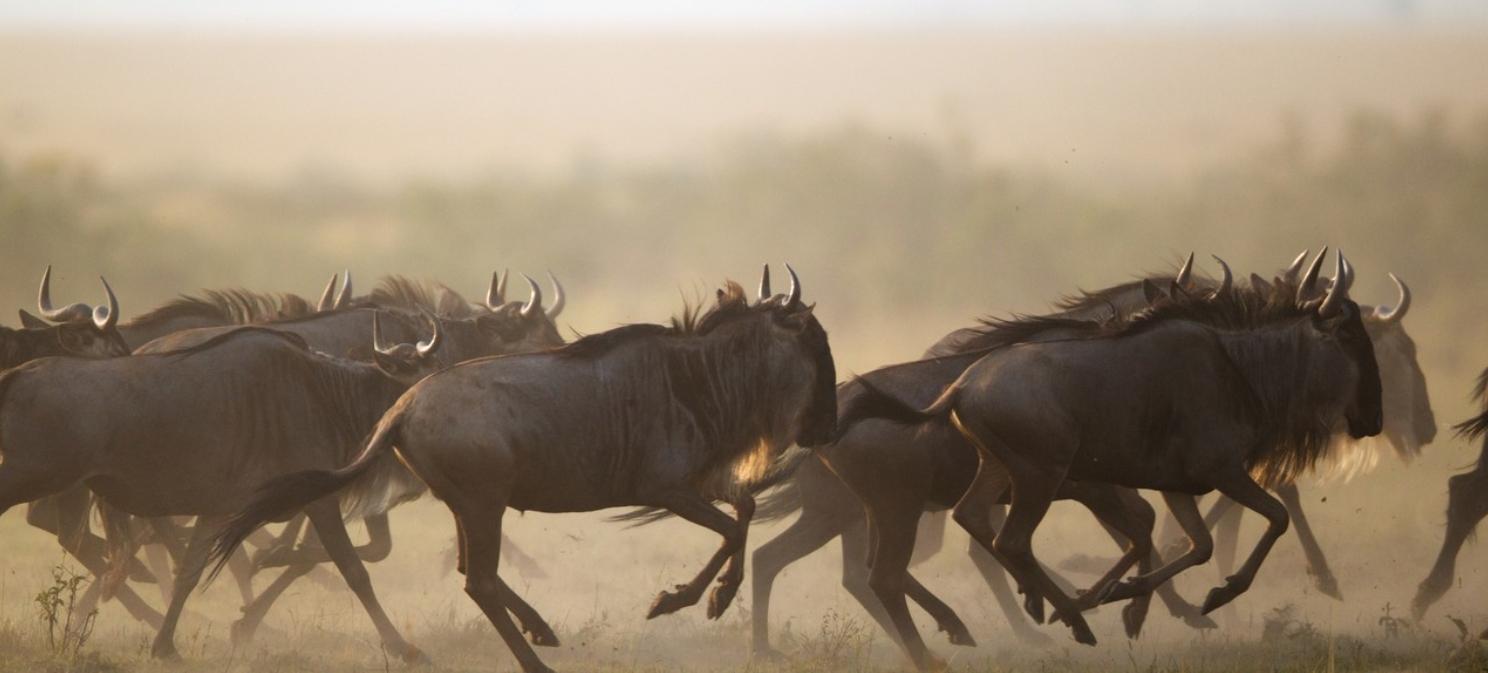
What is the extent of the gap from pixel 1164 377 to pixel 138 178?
128ft

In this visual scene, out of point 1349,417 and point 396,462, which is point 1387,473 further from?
point 396,462

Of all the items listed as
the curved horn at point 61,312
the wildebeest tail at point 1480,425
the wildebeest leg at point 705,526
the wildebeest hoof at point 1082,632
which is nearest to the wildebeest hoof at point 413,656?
the wildebeest leg at point 705,526

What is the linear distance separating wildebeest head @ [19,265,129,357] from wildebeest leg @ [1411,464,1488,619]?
7283mm

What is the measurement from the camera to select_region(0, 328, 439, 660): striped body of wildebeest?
30.4ft

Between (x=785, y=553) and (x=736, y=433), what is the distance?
4.68ft

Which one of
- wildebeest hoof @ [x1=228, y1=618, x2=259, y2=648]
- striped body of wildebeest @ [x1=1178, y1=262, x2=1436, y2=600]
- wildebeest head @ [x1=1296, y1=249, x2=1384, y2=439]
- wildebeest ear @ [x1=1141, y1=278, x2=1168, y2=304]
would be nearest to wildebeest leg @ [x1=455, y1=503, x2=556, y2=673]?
wildebeest hoof @ [x1=228, y1=618, x2=259, y2=648]

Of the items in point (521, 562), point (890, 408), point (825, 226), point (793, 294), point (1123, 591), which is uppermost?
point (825, 226)

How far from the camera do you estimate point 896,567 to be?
9289 mm

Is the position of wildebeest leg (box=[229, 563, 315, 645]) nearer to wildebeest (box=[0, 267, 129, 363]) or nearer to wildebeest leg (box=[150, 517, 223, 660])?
wildebeest leg (box=[150, 517, 223, 660])

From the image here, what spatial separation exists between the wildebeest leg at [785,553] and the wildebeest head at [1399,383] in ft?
13.8

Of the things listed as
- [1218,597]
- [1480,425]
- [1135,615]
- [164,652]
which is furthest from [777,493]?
[1480,425]

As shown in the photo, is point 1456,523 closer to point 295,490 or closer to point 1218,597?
point 1218,597

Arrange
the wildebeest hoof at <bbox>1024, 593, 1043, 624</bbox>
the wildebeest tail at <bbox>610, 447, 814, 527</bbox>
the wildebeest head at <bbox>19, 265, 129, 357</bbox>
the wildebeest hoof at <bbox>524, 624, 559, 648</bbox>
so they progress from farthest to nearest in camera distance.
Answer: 1. the wildebeest head at <bbox>19, 265, 129, 357</bbox>
2. the wildebeest tail at <bbox>610, 447, 814, 527</bbox>
3. the wildebeest hoof at <bbox>1024, 593, 1043, 624</bbox>
4. the wildebeest hoof at <bbox>524, 624, 559, 648</bbox>

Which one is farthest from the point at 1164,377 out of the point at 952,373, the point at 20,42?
the point at 20,42
